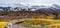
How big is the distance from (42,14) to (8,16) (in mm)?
269

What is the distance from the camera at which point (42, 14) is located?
94 cm

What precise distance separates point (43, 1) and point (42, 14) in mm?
106

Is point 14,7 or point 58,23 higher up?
point 14,7

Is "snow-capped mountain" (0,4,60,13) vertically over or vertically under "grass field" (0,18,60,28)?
over

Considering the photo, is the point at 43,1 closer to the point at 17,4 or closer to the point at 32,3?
the point at 32,3

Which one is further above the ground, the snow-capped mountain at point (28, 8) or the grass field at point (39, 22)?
the snow-capped mountain at point (28, 8)

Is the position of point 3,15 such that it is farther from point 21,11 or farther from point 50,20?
point 50,20

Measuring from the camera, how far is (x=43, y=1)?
96 centimetres

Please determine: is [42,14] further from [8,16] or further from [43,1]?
[8,16]

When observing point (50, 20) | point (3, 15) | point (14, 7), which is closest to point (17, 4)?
point (14, 7)

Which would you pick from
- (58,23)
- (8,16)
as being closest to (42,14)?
(58,23)

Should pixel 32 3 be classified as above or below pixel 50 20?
above

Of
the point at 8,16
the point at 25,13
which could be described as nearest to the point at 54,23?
the point at 25,13

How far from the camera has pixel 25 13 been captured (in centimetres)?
95
